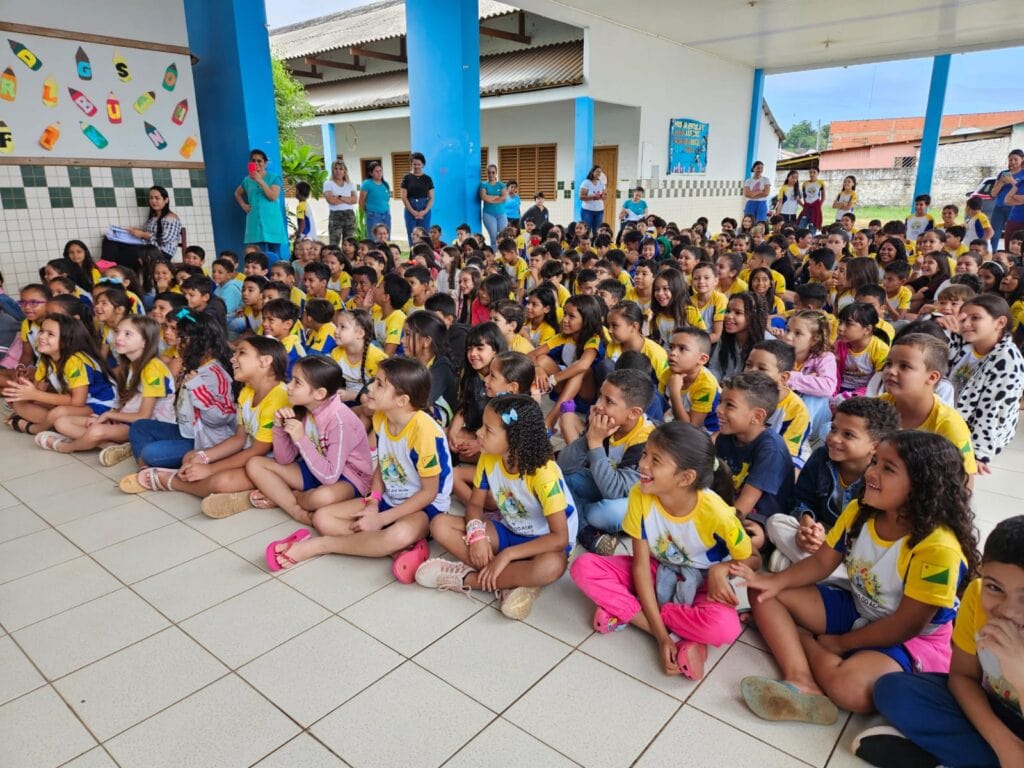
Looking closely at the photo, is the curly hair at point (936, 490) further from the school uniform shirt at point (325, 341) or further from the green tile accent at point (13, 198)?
the green tile accent at point (13, 198)

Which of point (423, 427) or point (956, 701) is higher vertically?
point (423, 427)

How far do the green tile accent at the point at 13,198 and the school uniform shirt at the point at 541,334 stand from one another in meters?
3.92

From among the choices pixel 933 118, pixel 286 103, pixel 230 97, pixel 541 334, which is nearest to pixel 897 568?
pixel 541 334

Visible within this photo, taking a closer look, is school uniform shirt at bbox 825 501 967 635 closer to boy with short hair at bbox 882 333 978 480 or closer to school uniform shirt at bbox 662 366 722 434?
boy with short hair at bbox 882 333 978 480

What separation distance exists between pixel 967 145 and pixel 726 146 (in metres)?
9.35

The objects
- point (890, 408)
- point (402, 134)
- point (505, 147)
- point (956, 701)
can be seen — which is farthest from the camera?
point (402, 134)

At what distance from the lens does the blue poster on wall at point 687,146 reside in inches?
409

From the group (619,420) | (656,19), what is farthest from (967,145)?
(619,420)

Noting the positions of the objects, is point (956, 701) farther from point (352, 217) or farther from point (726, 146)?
point (726, 146)

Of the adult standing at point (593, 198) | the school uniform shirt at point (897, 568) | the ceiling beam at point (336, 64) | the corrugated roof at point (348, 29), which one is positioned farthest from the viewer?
the ceiling beam at point (336, 64)

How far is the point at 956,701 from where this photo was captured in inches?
51.2

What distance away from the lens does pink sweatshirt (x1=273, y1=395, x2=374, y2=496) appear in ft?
7.82

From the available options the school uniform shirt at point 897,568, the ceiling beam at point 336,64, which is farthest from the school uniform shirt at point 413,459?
the ceiling beam at point 336,64

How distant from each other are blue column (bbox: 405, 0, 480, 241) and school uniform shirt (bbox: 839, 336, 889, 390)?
17.6 feet
